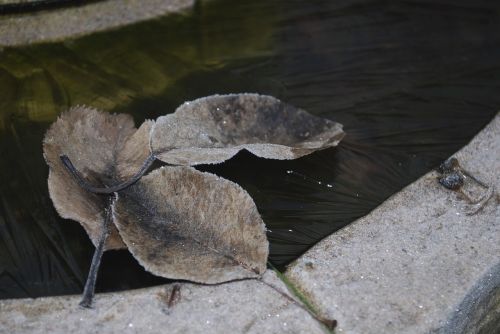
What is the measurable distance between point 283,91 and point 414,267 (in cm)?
66

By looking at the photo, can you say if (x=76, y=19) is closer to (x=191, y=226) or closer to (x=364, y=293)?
(x=191, y=226)

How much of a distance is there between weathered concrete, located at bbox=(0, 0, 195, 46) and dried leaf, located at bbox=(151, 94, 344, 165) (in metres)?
0.58

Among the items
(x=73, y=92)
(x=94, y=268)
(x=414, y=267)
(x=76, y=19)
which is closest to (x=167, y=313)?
(x=94, y=268)

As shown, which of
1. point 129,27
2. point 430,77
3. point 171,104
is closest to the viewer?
point 171,104

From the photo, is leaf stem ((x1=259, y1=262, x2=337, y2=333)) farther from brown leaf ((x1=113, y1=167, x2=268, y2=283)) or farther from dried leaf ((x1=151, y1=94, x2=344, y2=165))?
dried leaf ((x1=151, y1=94, x2=344, y2=165))

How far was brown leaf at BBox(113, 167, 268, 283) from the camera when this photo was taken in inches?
48.8

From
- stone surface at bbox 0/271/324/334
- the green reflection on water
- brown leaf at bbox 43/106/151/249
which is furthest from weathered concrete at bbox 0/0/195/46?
stone surface at bbox 0/271/324/334

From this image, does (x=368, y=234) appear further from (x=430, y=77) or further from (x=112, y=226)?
(x=430, y=77)

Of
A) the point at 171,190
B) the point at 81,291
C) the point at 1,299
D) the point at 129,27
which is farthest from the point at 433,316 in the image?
the point at 129,27

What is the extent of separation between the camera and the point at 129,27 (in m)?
1.97

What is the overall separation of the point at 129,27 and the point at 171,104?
14.7 inches

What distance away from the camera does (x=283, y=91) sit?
5.87 feet

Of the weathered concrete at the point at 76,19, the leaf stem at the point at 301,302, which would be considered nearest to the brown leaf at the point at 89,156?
the leaf stem at the point at 301,302

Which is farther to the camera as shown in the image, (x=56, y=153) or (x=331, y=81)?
(x=331, y=81)
